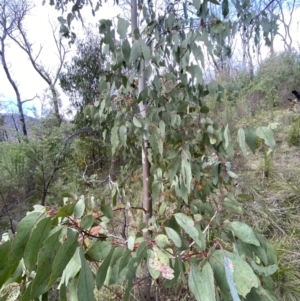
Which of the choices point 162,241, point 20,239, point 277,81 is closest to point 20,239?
point 20,239

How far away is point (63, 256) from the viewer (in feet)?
1.06

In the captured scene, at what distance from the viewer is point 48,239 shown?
13.0 inches

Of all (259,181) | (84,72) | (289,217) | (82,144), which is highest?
A: (84,72)

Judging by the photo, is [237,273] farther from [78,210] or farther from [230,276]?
[78,210]

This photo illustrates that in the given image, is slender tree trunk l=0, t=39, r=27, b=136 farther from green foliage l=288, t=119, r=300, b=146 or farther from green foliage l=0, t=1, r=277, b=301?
green foliage l=0, t=1, r=277, b=301

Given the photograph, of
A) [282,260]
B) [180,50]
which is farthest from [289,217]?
[180,50]

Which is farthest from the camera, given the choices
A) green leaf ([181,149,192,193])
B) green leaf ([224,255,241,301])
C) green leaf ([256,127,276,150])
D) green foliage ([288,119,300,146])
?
green foliage ([288,119,300,146])

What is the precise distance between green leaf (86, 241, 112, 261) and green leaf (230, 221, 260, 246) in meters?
0.21

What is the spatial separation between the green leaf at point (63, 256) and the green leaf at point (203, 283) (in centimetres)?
16

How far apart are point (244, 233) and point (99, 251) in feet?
0.78

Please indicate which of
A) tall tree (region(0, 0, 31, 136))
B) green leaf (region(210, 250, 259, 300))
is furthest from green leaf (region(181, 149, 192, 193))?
tall tree (region(0, 0, 31, 136))

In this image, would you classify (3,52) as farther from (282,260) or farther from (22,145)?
(282,260)

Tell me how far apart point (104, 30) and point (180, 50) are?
206 mm

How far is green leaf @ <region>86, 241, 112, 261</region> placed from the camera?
1.36ft
